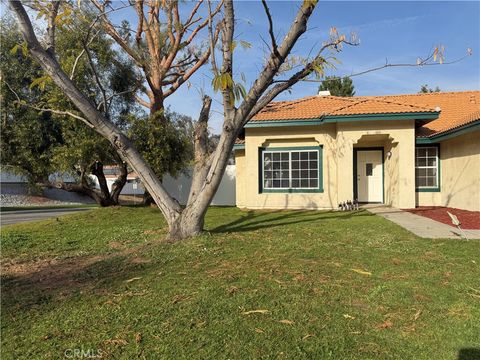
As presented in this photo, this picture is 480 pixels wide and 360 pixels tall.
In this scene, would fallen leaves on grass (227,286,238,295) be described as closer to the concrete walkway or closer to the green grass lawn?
the green grass lawn

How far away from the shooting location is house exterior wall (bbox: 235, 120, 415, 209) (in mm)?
14328

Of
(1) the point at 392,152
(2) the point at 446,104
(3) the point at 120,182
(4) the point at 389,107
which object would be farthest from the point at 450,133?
(3) the point at 120,182

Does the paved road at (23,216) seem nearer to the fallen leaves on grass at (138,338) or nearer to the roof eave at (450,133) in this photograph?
the fallen leaves on grass at (138,338)

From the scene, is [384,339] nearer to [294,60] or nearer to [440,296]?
[440,296]

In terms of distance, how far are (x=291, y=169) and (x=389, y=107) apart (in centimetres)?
437

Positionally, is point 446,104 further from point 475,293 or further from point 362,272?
point 475,293

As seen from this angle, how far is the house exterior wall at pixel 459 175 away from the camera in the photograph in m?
12.5

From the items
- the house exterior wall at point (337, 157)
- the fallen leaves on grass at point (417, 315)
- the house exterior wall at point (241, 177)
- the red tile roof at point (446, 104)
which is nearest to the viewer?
the fallen leaves on grass at point (417, 315)

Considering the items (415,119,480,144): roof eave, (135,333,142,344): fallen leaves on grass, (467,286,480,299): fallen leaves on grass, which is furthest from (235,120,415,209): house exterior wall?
(135,333,142,344): fallen leaves on grass

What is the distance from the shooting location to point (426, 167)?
1553 cm

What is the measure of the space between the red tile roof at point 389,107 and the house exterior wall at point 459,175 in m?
0.74

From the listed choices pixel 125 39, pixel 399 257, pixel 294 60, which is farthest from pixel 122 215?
pixel 399 257

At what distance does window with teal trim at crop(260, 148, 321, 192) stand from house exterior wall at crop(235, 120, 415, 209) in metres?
0.25

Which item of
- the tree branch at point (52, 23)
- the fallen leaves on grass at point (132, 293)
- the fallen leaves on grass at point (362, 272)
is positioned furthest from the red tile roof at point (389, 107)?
the fallen leaves on grass at point (132, 293)
